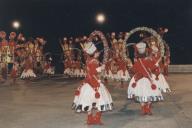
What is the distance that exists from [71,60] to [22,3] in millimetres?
14056

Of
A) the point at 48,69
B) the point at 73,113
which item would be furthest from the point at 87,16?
the point at 73,113

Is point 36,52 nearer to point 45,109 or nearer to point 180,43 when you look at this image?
point 180,43

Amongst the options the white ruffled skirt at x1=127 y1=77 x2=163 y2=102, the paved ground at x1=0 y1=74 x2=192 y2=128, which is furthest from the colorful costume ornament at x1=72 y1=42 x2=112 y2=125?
the white ruffled skirt at x1=127 y1=77 x2=163 y2=102

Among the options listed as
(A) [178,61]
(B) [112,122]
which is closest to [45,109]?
(B) [112,122]

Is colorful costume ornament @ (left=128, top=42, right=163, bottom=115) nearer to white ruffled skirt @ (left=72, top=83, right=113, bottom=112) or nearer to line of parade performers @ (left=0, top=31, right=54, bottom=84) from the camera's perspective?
white ruffled skirt @ (left=72, top=83, right=113, bottom=112)

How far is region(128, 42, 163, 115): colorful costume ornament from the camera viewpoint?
1269 cm

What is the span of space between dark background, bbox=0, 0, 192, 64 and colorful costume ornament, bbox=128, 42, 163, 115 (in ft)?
84.6

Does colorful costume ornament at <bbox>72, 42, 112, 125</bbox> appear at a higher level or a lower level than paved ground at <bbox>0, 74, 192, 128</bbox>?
higher

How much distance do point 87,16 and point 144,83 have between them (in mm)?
29526

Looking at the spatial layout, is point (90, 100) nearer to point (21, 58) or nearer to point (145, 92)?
point (145, 92)

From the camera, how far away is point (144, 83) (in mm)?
12812

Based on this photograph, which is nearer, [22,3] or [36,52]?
[36,52]

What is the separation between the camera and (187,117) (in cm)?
1249

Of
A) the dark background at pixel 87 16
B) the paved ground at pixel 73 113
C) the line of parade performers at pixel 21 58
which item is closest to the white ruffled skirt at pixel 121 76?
the paved ground at pixel 73 113
